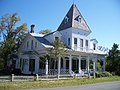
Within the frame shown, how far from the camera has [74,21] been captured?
117 ft

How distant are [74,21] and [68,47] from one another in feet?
16.6

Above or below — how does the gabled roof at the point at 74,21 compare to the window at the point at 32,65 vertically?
above

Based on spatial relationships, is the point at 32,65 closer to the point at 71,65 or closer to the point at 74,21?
the point at 71,65

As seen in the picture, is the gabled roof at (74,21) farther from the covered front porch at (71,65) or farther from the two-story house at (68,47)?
the covered front porch at (71,65)

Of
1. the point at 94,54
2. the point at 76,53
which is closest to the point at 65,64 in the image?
the point at 76,53

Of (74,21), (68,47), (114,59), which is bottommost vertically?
(114,59)

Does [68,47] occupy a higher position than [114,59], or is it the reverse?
[68,47]

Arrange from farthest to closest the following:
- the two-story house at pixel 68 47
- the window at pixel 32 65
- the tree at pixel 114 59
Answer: the tree at pixel 114 59 → the window at pixel 32 65 → the two-story house at pixel 68 47

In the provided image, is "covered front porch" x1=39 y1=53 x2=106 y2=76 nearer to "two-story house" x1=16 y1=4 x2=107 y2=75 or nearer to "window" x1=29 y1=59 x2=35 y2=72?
"two-story house" x1=16 y1=4 x2=107 y2=75

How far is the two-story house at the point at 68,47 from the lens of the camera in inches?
1268

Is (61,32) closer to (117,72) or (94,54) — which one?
(94,54)

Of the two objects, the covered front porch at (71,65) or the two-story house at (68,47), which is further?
the two-story house at (68,47)

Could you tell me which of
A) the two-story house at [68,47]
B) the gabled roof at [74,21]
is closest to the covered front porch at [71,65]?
the two-story house at [68,47]

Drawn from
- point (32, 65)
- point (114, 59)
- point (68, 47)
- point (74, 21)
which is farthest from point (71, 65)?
point (114, 59)
